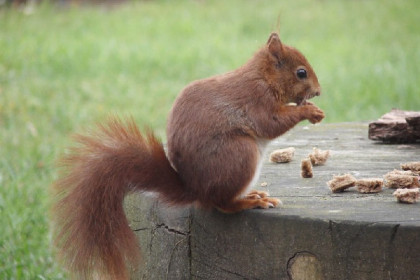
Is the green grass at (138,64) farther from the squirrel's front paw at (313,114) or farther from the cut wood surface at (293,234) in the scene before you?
the squirrel's front paw at (313,114)

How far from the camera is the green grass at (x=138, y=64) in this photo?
411cm

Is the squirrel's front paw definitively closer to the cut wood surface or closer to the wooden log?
the cut wood surface

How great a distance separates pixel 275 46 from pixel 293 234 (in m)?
0.62

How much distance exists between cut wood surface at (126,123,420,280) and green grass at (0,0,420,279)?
0.98 metres

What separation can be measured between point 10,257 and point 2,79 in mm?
3286

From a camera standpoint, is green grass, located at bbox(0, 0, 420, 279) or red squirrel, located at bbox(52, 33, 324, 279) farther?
green grass, located at bbox(0, 0, 420, 279)

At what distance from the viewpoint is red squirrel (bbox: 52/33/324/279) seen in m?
1.97

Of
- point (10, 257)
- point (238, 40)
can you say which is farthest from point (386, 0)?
point (10, 257)

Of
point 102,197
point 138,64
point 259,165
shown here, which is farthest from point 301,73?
point 138,64

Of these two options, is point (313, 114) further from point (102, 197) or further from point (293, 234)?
point (102, 197)

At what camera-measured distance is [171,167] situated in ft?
6.80

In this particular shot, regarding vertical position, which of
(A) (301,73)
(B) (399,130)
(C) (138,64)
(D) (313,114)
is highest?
(C) (138,64)

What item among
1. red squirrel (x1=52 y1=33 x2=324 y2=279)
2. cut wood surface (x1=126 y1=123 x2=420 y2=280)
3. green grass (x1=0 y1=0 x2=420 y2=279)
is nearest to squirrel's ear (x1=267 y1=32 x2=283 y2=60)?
red squirrel (x1=52 y1=33 x2=324 y2=279)

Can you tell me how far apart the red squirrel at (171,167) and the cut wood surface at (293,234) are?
85 mm
